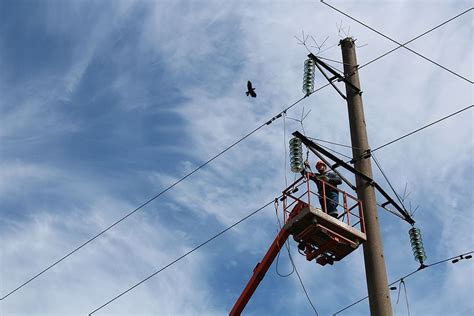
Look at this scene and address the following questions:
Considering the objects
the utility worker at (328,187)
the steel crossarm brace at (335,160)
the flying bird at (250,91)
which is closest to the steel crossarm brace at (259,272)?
the utility worker at (328,187)

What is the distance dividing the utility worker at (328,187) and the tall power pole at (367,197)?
2.54ft

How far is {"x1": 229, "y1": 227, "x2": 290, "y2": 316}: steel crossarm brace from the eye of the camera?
1451 cm

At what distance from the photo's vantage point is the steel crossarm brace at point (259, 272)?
14.5 meters

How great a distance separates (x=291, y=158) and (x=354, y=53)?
3.51 m

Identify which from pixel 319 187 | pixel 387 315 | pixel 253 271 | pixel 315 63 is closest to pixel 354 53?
pixel 315 63

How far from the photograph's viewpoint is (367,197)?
516 inches

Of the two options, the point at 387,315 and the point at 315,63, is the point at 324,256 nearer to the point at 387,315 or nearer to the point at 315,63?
the point at 387,315

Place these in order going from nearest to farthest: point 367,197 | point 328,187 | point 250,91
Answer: point 367,197
point 328,187
point 250,91

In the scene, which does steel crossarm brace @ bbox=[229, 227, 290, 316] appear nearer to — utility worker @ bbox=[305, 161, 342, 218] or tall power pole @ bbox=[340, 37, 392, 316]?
utility worker @ bbox=[305, 161, 342, 218]

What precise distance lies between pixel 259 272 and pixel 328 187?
253cm

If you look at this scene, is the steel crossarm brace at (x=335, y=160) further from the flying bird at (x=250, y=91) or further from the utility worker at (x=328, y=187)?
the flying bird at (x=250, y=91)

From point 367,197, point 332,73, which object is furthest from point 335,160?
point 332,73

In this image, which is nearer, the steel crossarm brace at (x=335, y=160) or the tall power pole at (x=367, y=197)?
the tall power pole at (x=367, y=197)

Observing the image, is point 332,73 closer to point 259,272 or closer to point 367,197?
point 367,197
